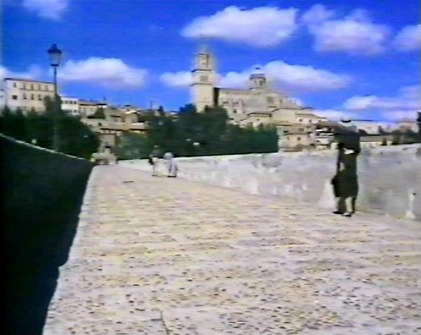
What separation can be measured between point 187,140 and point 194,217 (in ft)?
3.14

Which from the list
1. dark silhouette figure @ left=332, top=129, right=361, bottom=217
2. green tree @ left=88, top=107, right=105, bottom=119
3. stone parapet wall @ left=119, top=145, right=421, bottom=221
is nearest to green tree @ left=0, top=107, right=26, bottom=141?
green tree @ left=88, top=107, right=105, bottom=119

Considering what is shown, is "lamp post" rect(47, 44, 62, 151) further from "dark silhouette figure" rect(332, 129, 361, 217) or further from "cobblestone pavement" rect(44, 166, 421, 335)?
"dark silhouette figure" rect(332, 129, 361, 217)

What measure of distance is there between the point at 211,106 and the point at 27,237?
36 cm

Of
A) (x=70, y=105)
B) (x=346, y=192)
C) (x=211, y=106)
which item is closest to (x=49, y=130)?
(x=70, y=105)

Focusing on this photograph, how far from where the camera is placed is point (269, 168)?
3207 millimetres

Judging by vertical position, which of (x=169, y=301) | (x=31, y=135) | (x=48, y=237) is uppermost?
(x=31, y=135)

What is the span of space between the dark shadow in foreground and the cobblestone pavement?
5 centimetres

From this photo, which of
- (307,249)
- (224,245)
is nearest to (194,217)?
(224,245)

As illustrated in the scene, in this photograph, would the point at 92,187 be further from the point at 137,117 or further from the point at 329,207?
the point at 137,117

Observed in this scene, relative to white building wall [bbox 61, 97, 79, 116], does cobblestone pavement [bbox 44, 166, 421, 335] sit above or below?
below

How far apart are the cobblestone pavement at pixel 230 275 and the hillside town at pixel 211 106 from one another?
0.76 ft

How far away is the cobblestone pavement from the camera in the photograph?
105 cm

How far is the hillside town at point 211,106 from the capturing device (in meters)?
0.86

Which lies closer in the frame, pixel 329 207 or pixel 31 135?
pixel 31 135
